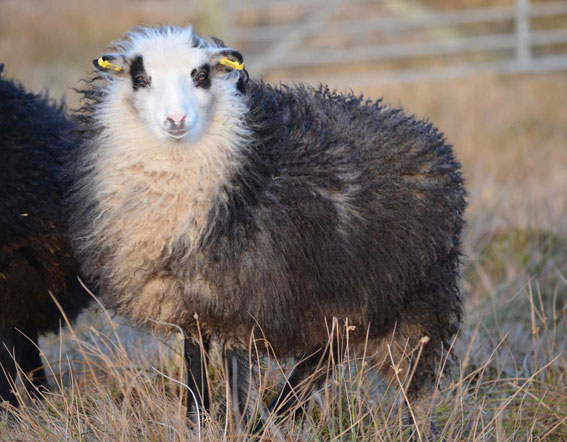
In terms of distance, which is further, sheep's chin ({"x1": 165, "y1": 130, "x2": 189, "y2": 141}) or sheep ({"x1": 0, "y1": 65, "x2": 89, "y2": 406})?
sheep ({"x1": 0, "y1": 65, "x2": 89, "y2": 406})

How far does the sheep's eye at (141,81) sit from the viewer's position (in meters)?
4.17

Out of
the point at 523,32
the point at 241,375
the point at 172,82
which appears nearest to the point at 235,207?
the point at 172,82

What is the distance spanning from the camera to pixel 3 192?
4637 millimetres

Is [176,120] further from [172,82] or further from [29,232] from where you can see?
[29,232]

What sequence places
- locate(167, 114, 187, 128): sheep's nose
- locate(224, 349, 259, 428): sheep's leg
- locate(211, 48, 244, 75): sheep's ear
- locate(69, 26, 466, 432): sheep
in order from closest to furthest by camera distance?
locate(167, 114, 187, 128): sheep's nose < locate(69, 26, 466, 432): sheep < locate(211, 48, 244, 75): sheep's ear < locate(224, 349, 259, 428): sheep's leg

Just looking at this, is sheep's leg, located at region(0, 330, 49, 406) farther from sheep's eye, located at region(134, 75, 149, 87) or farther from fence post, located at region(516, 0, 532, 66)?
fence post, located at region(516, 0, 532, 66)

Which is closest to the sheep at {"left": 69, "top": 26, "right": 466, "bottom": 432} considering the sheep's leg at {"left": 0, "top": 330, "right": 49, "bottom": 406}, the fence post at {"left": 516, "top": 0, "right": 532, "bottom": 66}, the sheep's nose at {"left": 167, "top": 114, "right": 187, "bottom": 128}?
the sheep's nose at {"left": 167, "top": 114, "right": 187, "bottom": 128}

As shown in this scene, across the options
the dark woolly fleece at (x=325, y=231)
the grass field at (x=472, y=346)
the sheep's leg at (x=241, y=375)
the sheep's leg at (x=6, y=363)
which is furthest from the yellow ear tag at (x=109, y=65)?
the sheep's leg at (x=6, y=363)

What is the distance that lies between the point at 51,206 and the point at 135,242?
2.96 ft

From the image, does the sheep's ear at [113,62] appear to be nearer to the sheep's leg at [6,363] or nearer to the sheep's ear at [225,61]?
the sheep's ear at [225,61]

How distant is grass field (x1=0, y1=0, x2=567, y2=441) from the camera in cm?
403

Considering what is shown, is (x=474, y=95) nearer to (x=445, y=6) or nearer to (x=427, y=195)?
(x=445, y=6)

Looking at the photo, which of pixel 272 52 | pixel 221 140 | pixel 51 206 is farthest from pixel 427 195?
pixel 272 52

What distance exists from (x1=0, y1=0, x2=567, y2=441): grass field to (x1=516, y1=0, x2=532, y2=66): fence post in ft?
1.62
